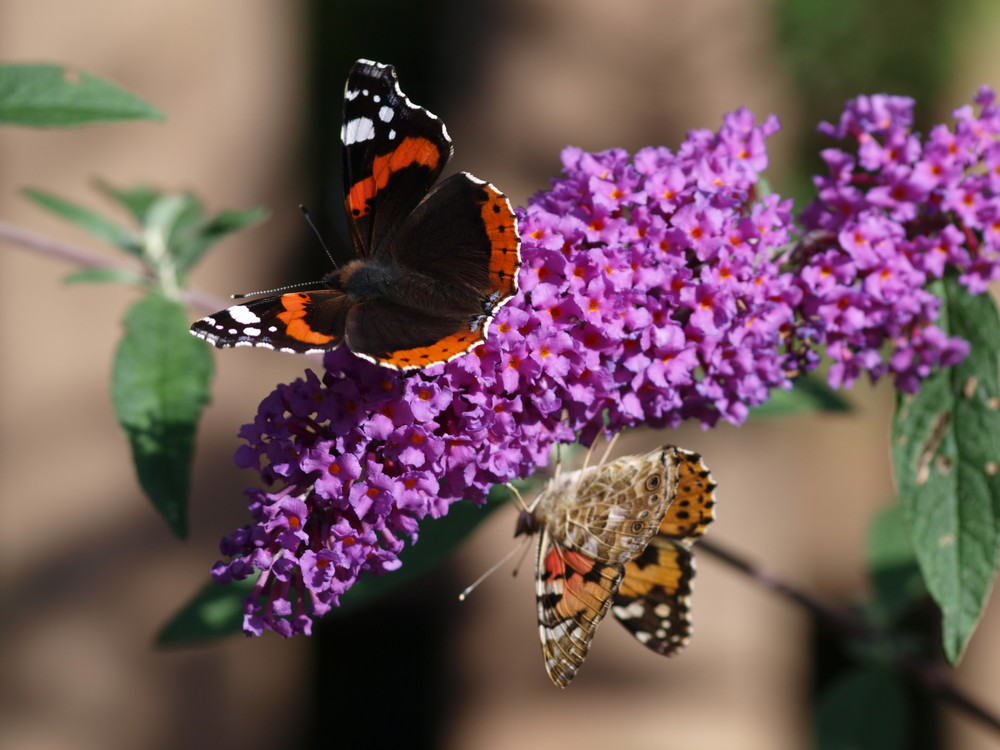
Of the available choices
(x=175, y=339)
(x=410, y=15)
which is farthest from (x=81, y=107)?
(x=410, y=15)

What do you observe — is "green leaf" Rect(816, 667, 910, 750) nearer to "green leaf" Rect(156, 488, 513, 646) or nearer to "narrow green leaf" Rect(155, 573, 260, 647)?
"green leaf" Rect(156, 488, 513, 646)

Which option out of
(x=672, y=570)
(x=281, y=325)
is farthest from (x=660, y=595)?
(x=281, y=325)

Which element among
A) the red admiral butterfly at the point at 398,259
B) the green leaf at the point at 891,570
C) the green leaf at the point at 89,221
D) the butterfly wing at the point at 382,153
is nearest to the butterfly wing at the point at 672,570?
the red admiral butterfly at the point at 398,259

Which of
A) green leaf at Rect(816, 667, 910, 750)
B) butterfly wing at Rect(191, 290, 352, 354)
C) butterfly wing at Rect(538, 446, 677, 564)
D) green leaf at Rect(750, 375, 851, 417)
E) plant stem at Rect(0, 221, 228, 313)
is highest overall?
plant stem at Rect(0, 221, 228, 313)

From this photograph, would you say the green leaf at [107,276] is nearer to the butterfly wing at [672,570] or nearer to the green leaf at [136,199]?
the green leaf at [136,199]

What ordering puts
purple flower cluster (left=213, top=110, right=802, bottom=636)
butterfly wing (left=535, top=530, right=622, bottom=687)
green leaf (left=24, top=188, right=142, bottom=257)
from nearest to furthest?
purple flower cluster (left=213, top=110, right=802, bottom=636) < butterfly wing (left=535, top=530, right=622, bottom=687) < green leaf (left=24, top=188, right=142, bottom=257)

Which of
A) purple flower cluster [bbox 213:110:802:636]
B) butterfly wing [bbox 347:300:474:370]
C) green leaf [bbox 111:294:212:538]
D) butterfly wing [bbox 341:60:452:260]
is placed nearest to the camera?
butterfly wing [bbox 347:300:474:370]

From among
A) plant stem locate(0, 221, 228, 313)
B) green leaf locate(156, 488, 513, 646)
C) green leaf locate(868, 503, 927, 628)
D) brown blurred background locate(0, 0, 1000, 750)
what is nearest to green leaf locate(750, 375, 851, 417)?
green leaf locate(868, 503, 927, 628)

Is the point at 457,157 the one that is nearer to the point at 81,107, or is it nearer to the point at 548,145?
the point at 548,145
